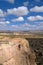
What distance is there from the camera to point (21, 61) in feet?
45.9

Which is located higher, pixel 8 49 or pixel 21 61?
pixel 8 49

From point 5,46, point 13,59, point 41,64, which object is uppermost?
point 5,46

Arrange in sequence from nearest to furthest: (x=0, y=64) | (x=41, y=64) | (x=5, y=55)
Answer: (x=0, y=64), (x=5, y=55), (x=41, y=64)

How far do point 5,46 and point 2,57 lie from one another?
0.88 metres

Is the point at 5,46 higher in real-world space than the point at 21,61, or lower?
higher

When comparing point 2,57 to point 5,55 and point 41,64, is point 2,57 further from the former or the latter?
point 41,64

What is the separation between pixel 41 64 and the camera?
32.4 m

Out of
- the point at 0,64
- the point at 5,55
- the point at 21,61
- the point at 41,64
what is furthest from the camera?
the point at 41,64

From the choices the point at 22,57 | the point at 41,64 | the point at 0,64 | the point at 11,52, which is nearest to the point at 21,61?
the point at 22,57

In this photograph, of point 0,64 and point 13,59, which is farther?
point 13,59

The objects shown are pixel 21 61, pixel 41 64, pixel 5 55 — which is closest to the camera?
pixel 5 55

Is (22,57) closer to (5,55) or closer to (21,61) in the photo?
(21,61)

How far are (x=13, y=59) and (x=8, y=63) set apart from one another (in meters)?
0.57

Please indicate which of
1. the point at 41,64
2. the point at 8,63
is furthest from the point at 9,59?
the point at 41,64
